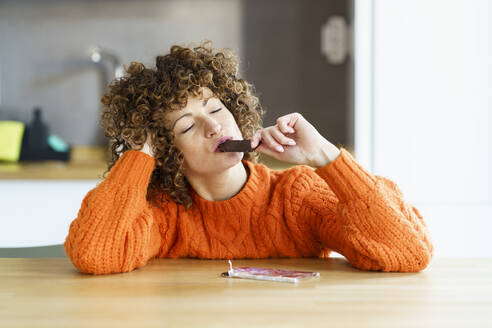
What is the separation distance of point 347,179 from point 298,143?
129 mm

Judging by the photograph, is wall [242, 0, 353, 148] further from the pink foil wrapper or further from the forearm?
the pink foil wrapper

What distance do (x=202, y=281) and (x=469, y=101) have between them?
1.71m

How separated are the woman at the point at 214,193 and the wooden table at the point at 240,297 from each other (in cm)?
7

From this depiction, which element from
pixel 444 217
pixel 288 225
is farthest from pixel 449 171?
pixel 288 225

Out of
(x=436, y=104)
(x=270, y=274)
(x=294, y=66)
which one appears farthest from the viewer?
(x=294, y=66)

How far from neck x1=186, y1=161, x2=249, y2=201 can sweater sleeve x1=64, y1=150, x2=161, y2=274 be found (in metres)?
0.11

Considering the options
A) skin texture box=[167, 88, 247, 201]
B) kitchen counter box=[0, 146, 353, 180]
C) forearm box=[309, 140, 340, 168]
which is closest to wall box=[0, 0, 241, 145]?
kitchen counter box=[0, 146, 353, 180]

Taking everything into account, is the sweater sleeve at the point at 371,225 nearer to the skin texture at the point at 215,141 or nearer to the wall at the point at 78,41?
the skin texture at the point at 215,141

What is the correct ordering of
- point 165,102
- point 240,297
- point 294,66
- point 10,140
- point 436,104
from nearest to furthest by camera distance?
point 240,297 < point 165,102 < point 436,104 < point 10,140 < point 294,66

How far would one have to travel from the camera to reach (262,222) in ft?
4.05

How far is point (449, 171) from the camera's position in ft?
7.50

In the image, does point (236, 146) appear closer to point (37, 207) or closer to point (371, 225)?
point (371, 225)

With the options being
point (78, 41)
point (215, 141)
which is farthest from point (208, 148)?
point (78, 41)

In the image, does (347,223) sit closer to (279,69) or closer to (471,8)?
(471,8)
